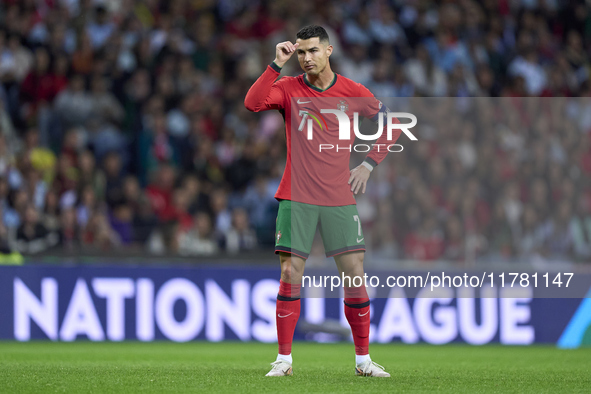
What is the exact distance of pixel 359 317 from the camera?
17.6ft

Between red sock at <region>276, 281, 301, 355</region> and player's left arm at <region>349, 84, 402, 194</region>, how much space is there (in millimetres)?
769

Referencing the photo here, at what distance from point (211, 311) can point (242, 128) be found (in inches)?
144

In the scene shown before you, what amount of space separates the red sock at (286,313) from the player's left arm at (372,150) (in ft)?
2.52

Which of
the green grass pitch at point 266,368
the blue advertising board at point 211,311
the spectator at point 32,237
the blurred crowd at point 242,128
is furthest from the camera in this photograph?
the blurred crowd at point 242,128

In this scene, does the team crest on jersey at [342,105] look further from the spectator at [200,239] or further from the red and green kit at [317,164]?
the spectator at [200,239]

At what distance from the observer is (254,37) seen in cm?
1323

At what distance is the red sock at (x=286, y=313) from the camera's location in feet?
17.5

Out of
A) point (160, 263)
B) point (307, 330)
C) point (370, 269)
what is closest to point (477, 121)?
point (370, 269)

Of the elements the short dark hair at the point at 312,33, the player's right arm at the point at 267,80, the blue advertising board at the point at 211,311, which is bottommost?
the blue advertising board at the point at 211,311

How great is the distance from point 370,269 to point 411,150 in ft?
4.82

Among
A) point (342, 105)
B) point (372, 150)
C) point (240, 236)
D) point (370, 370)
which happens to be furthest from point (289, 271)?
point (240, 236)

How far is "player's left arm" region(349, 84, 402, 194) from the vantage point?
547cm

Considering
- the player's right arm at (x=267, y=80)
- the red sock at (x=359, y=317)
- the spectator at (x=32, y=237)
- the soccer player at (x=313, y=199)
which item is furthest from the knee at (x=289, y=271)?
the spectator at (x=32, y=237)

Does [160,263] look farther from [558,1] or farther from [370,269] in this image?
[558,1]
